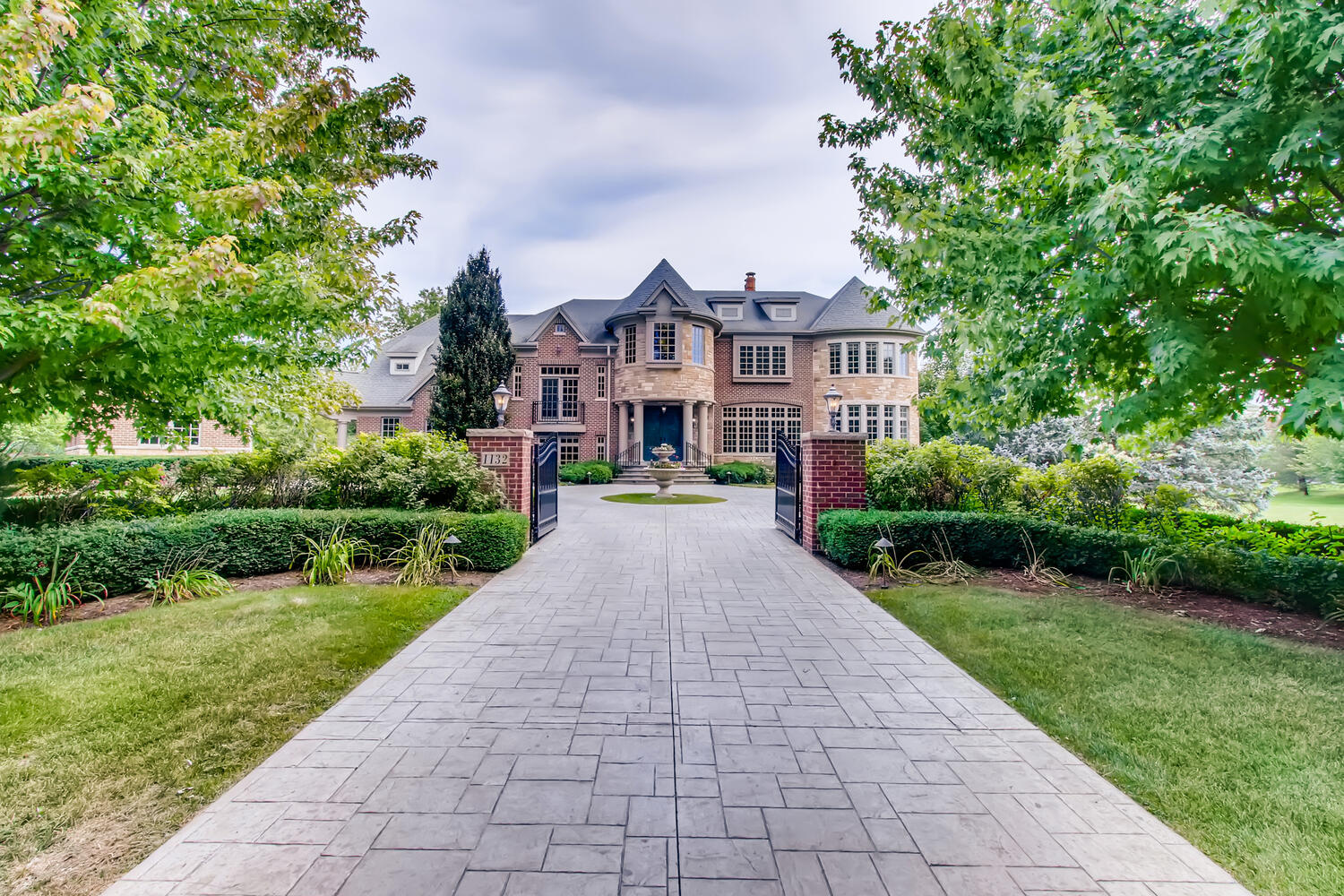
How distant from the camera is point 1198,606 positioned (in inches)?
214

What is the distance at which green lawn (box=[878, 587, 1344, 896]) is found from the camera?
2301mm

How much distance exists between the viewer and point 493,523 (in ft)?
23.3

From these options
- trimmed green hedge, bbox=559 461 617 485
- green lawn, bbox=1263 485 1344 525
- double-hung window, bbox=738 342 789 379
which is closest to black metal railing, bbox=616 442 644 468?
trimmed green hedge, bbox=559 461 617 485

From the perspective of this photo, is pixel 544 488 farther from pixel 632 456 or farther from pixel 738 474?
pixel 632 456

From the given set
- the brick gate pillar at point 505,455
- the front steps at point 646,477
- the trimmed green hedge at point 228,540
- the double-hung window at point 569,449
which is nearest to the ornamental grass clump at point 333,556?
the trimmed green hedge at point 228,540

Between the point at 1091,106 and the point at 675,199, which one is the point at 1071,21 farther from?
the point at 675,199

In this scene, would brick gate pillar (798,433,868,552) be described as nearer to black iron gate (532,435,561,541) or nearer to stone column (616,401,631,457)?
black iron gate (532,435,561,541)

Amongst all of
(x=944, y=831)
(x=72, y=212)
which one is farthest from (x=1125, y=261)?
(x=72, y=212)

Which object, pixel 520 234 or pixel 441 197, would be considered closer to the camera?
pixel 441 197

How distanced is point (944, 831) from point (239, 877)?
104 inches

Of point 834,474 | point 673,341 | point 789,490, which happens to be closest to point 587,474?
point 673,341

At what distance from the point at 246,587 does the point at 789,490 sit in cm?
767

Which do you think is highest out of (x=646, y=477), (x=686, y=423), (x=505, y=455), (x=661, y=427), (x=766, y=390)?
(x=766, y=390)

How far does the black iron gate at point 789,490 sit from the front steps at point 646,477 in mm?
10754
